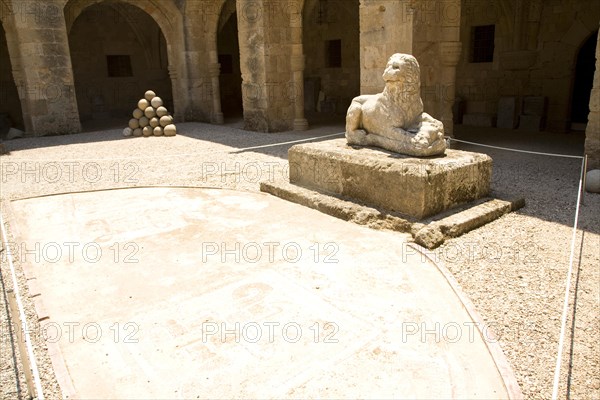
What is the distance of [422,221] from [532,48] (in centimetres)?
853

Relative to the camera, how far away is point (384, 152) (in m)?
5.09

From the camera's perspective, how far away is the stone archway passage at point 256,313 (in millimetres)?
2395

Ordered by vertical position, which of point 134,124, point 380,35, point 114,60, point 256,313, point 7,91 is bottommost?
point 256,313

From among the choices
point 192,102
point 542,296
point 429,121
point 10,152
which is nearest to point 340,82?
point 192,102

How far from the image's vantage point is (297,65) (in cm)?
1116

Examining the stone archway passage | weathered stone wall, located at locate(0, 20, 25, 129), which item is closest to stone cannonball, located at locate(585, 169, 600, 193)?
the stone archway passage

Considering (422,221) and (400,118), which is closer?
(422,221)

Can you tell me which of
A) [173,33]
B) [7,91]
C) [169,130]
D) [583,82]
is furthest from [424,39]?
[7,91]

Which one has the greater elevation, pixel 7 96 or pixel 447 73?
pixel 447 73

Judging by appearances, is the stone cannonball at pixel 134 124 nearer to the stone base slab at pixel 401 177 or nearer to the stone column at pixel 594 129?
the stone base slab at pixel 401 177

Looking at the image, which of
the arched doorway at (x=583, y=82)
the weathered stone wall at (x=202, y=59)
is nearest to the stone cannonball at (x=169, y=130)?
the weathered stone wall at (x=202, y=59)

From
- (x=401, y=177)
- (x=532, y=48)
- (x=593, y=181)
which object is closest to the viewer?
(x=401, y=177)

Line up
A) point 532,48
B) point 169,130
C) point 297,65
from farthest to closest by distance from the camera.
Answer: point 169,130 → point 297,65 → point 532,48

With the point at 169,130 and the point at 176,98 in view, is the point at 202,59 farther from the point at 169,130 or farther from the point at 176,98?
the point at 169,130
